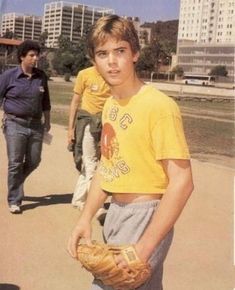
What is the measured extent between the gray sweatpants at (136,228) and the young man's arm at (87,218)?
9 centimetres

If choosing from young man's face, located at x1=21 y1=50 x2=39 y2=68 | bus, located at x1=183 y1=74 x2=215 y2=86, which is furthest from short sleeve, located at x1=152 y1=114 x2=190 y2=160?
bus, located at x1=183 y1=74 x2=215 y2=86

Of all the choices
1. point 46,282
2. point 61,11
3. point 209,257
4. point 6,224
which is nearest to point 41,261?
point 46,282

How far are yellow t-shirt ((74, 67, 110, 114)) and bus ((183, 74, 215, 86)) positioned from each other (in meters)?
59.9

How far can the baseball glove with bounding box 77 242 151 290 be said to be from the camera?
1.48 metres

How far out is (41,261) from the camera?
3172 millimetres

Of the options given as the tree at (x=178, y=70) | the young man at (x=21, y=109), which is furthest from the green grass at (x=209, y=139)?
the tree at (x=178, y=70)

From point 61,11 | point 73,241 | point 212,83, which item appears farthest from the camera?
point 212,83

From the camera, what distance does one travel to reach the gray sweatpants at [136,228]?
159 cm

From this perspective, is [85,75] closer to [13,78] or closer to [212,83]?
[13,78]

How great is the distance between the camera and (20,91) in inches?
160

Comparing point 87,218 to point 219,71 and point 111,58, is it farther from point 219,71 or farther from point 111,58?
point 219,71

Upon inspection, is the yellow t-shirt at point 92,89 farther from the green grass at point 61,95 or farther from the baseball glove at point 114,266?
the green grass at point 61,95

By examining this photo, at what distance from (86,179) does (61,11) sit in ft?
11.2

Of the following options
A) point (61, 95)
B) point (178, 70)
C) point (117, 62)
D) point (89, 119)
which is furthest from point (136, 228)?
point (178, 70)
